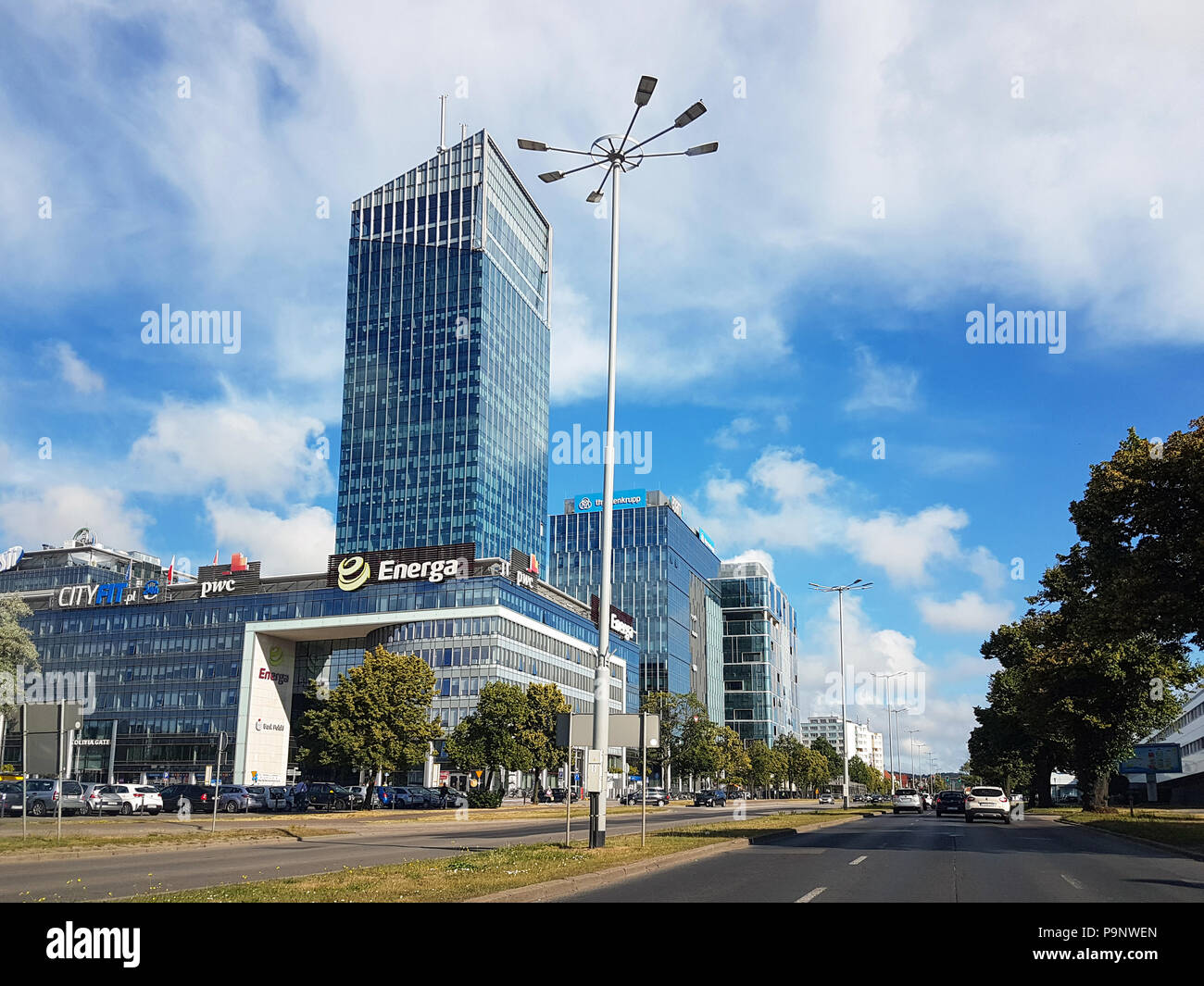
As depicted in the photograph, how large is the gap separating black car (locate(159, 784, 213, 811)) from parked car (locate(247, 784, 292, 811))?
263cm

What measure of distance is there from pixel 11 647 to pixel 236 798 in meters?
15.5

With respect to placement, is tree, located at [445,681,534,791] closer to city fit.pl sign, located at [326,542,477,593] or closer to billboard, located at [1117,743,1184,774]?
city fit.pl sign, located at [326,542,477,593]

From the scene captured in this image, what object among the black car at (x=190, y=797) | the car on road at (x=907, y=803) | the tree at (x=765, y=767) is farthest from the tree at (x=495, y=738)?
the tree at (x=765, y=767)

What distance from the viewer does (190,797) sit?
180 ft

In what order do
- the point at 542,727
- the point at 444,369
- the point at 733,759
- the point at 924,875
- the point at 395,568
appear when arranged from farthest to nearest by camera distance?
the point at 444,369 → the point at 733,759 → the point at 395,568 → the point at 542,727 → the point at 924,875

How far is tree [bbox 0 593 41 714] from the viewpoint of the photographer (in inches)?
1718

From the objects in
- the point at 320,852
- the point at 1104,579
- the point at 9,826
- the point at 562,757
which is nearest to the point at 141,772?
the point at 562,757

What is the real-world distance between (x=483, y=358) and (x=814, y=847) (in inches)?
5527

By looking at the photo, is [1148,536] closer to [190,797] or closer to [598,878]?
[598,878]

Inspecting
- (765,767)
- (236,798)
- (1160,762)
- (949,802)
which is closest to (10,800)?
(236,798)

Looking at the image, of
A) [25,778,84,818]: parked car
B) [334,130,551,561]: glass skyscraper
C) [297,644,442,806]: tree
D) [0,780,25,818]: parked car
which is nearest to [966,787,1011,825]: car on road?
[297,644,442,806]: tree

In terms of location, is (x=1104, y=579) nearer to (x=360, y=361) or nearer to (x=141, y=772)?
(x=141, y=772)

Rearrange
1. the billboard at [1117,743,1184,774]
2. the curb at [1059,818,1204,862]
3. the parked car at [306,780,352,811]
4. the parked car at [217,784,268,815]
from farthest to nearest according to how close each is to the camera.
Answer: the billboard at [1117,743,1184,774] < the parked car at [306,780,352,811] < the parked car at [217,784,268,815] < the curb at [1059,818,1204,862]
